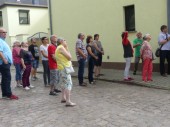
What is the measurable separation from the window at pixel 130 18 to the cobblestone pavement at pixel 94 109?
4571 millimetres

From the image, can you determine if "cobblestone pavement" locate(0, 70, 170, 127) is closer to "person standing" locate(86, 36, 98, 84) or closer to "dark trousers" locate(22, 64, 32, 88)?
"dark trousers" locate(22, 64, 32, 88)

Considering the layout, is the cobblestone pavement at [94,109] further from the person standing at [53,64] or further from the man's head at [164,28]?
the man's head at [164,28]

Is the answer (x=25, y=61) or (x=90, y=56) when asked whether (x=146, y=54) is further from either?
(x=25, y=61)

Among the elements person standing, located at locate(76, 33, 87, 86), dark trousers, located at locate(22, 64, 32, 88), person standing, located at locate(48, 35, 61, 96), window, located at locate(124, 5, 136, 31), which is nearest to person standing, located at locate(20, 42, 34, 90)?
dark trousers, located at locate(22, 64, 32, 88)

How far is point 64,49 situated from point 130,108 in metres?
2.09

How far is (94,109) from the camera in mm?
6922

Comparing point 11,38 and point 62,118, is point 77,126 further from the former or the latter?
point 11,38

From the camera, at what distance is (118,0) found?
13.7 metres

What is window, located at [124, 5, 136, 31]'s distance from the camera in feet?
43.6

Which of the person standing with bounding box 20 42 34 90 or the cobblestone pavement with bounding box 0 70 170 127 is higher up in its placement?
the person standing with bounding box 20 42 34 90

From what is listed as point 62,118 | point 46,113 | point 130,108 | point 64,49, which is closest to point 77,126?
point 62,118

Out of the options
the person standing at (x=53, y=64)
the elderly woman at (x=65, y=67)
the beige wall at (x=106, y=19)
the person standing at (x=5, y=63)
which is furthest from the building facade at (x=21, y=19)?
the elderly woman at (x=65, y=67)

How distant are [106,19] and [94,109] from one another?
8098 millimetres

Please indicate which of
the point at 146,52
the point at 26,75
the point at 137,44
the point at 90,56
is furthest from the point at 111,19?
the point at 26,75
